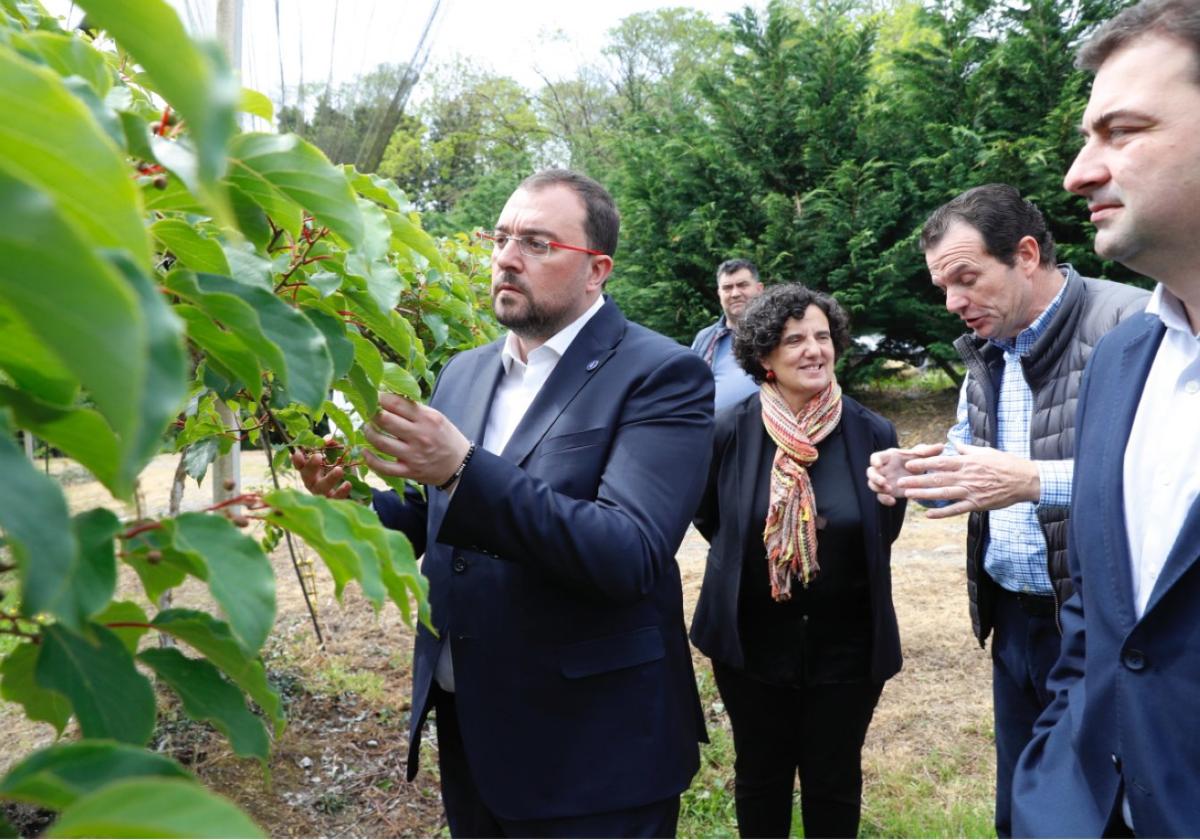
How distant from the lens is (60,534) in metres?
0.48

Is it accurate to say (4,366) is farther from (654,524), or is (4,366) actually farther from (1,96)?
(654,524)

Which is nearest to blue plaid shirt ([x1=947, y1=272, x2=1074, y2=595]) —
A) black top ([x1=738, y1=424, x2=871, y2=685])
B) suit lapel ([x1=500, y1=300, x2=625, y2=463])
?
black top ([x1=738, y1=424, x2=871, y2=685])

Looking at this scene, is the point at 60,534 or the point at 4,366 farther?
the point at 4,366

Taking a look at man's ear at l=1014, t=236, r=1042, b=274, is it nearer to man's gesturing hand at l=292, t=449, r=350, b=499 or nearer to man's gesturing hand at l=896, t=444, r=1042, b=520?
man's gesturing hand at l=896, t=444, r=1042, b=520

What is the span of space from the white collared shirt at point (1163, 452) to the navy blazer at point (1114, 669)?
0.02 m

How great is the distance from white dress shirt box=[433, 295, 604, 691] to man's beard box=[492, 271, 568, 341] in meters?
0.03

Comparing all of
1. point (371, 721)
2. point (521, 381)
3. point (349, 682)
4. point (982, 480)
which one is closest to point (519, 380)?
point (521, 381)

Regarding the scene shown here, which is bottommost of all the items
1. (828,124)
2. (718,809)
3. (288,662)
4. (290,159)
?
(718,809)

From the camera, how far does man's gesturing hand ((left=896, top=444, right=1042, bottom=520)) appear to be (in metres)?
2.53

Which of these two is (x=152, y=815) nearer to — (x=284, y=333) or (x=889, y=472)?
(x=284, y=333)

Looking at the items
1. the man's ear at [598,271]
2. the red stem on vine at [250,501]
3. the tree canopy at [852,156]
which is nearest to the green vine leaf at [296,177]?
the red stem on vine at [250,501]

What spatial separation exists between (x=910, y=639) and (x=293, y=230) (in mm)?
5434

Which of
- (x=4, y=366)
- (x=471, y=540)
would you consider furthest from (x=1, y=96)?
(x=471, y=540)

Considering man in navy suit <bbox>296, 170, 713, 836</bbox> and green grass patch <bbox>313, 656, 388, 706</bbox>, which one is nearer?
man in navy suit <bbox>296, 170, 713, 836</bbox>
